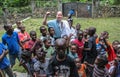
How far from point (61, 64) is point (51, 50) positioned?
2.87m

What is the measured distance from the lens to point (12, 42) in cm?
773

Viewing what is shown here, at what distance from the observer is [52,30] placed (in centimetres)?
757

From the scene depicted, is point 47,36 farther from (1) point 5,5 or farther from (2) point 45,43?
(1) point 5,5

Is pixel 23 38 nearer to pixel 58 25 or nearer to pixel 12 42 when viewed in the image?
pixel 12 42

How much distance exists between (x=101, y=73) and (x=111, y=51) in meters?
1.57

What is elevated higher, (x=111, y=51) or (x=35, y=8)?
(x=111, y=51)

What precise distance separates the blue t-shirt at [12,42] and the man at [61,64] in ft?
11.8

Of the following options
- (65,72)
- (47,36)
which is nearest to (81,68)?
(47,36)

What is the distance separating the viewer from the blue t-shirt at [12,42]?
7.67 meters

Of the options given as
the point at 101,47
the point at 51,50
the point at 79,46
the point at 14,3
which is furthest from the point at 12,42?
the point at 14,3

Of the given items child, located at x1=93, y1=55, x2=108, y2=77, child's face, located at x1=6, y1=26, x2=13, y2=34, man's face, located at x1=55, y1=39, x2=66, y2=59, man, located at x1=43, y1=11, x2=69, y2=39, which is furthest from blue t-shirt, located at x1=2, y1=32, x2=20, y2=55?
man's face, located at x1=55, y1=39, x2=66, y2=59

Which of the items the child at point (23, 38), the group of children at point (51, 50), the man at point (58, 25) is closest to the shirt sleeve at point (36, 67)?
the group of children at point (51, 50)

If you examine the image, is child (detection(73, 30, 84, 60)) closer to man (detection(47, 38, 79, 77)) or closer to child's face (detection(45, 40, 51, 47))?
child's face (detection(45, 40, 51, 47))

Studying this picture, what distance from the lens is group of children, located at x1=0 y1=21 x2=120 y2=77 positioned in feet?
19.5
